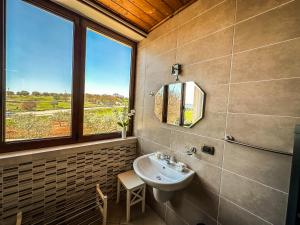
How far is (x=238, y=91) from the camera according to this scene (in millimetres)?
1120

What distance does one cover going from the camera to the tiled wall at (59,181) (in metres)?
1.32

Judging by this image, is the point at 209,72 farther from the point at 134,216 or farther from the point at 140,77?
the point at 134,216

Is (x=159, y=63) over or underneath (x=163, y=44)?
underneath

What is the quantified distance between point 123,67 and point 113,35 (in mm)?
470

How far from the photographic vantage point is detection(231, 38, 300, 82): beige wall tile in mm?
875

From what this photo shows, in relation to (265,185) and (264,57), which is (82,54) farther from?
(265,185)

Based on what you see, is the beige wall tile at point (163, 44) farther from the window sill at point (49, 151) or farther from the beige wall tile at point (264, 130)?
the window sill at point (49, 151)

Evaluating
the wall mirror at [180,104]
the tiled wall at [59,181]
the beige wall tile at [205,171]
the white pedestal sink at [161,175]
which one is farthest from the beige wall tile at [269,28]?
the tiled wall at [59,181]

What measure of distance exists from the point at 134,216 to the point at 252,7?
8.20 feet

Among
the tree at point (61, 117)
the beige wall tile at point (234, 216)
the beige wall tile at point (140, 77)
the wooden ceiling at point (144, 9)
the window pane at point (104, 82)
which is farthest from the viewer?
the beige wall tile at point (140, 77)

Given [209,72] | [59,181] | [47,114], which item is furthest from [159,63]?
[59,181]

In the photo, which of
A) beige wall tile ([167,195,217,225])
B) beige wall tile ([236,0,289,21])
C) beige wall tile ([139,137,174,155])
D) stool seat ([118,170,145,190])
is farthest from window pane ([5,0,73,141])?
beige wall tile ([236,0,289,21])

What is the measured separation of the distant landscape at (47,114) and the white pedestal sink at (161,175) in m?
0.85

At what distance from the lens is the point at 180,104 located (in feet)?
5.29
